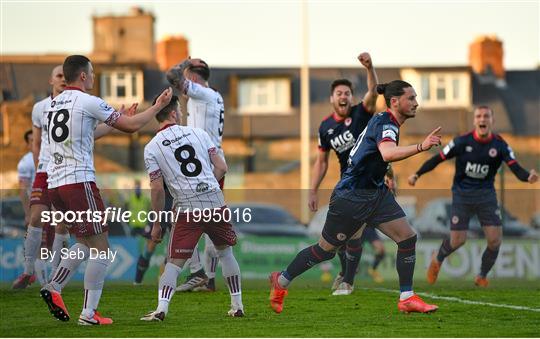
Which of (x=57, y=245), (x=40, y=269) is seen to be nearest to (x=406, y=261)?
(x=57, y=245)

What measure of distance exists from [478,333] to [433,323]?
0.92m

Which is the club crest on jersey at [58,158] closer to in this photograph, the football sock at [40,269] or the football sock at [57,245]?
the football sock at [57,245]

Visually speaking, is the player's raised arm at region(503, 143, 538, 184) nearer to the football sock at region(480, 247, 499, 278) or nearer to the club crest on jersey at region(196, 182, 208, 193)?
the football sock at region(480, 247, 499, 278)

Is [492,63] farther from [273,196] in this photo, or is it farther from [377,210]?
[377,210]

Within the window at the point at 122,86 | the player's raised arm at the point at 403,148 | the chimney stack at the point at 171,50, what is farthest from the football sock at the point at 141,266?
the chimney stack at the point at 171,50

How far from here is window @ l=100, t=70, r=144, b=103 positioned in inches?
2361

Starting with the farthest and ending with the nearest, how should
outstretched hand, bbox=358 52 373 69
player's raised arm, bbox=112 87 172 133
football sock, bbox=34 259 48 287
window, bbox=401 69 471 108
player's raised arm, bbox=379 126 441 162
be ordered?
window, bbox=401 69 471 108 < football sock, bbox=34 259 48 287 < outstretched hand, bbox=358 52 373 69 < player's raised arm, bbox=112 87 172 133 < player's raised arm, bbox=379 126 441 162

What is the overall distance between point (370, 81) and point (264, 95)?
47.7 m

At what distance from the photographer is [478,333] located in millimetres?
10414

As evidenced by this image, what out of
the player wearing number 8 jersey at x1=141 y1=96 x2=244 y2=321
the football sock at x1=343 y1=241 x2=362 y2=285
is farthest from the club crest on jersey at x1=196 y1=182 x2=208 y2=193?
the football sock at x1=343 y1=241 x2=362 y2=285

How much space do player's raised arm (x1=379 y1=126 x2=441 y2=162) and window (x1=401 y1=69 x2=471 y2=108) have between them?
5040 centimetres

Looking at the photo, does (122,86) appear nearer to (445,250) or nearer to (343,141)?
(445,250)

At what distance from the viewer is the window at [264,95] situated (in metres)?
60.8

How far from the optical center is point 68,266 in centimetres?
1159
